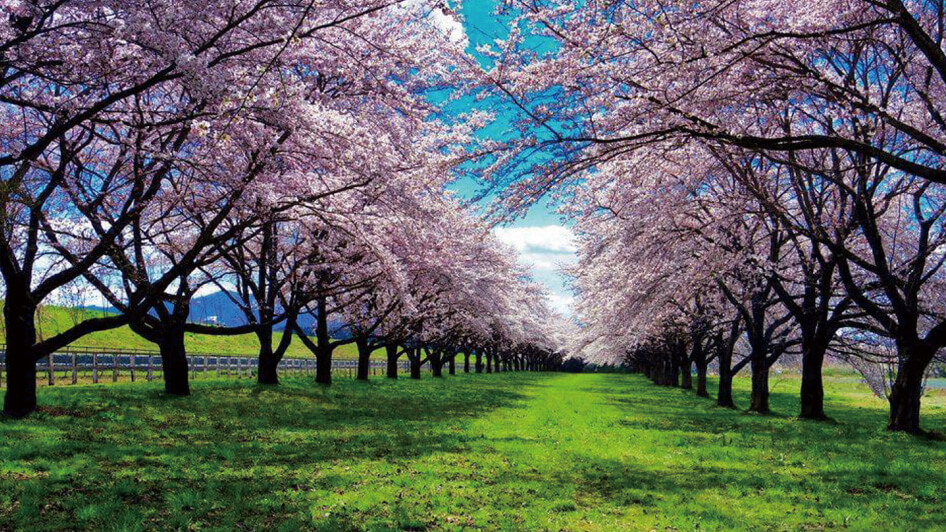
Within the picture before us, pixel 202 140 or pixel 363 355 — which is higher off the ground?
pixel 202 140

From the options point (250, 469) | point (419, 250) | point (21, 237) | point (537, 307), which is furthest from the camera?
point (537, 307)

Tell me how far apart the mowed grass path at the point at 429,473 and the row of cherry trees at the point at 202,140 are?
311cm

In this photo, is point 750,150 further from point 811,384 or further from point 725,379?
point 725,379

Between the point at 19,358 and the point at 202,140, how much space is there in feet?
19.6

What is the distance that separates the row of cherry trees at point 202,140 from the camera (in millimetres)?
9320

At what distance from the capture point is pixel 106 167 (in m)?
18.1

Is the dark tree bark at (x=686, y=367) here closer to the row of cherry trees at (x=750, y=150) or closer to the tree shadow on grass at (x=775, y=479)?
the row of cherry trees at (x=750, y=150)

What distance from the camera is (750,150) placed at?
1199 centimetres

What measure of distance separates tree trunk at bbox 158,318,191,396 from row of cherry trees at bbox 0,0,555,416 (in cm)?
5

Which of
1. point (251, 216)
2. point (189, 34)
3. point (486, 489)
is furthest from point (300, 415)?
point (189, 34)

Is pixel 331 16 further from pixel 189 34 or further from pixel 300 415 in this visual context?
pixel 300 415

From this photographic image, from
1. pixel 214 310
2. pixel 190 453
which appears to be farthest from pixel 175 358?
pixel 190 453

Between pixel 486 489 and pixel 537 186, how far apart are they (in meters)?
4.77

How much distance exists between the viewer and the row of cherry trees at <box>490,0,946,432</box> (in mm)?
9523
